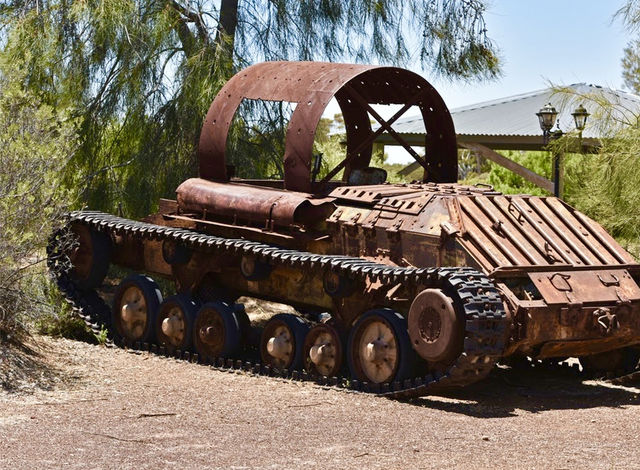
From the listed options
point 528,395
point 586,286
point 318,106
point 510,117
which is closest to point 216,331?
point 318,106

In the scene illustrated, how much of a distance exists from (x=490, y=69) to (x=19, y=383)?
9.45 meters

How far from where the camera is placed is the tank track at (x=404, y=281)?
10.0 metres

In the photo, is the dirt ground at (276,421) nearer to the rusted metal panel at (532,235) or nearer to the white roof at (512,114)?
the rusted metal panel at (532,235)

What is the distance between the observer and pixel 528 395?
11242 millimetres

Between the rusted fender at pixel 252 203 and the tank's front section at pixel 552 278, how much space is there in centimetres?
166

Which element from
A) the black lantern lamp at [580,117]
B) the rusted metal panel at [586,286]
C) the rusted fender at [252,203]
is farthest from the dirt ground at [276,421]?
the black lantern lamp at [580,117]

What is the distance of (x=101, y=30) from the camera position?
15766 millimetres

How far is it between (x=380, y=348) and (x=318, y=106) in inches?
111

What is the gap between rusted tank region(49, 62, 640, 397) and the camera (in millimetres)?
10461

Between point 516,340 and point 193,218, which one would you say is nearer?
point 516,340

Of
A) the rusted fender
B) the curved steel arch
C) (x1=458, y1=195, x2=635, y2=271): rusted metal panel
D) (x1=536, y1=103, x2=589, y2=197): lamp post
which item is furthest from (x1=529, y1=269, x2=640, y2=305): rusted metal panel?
(x1=536, y1=103, x2=589, y2=197): lamp post

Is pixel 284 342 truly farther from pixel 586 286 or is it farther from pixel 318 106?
pixel 586 286

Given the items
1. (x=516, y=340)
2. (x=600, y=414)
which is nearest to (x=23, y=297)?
(x=516, y=340)

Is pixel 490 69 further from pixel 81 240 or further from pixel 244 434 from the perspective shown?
pixel 244 434
